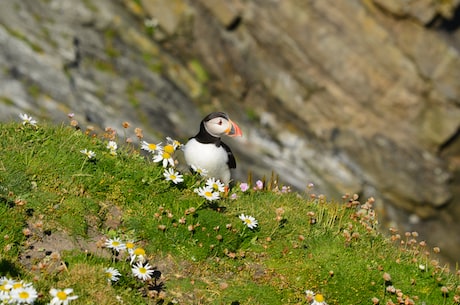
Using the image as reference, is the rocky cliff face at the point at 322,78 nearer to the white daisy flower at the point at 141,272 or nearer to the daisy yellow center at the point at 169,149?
the daisy yellow center at the point at 169,149

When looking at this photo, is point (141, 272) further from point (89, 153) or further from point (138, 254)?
point (89, 153)

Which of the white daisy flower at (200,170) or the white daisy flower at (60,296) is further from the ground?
the white daisy flower at (200,170)

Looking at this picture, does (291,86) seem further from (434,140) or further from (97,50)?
(97,50)

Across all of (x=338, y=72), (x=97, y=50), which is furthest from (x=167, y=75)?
(x=338, y=72)

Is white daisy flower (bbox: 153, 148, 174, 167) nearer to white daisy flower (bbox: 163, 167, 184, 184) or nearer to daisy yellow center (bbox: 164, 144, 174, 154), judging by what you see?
daisy yellow center (bbox: 164, 144, 174, 154)

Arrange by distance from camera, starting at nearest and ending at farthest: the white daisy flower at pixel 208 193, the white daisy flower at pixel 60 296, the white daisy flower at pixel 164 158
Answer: the white daisy flower at pixel 60 296
the white daisy flower at pixel 208 193
the white daisy flower at pixel 164 158

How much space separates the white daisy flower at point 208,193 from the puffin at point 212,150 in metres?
0.60

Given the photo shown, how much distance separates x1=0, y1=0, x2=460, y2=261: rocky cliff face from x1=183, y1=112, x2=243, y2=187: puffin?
50.1ft

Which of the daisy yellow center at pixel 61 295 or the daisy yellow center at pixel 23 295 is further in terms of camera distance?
the daisy yellow center at pixel 61 295

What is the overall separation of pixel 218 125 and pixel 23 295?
4.20m

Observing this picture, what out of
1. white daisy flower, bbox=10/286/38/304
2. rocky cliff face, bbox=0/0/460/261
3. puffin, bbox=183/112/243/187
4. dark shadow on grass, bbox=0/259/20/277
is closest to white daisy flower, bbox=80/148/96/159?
puffin, bbox=183/112/243/187

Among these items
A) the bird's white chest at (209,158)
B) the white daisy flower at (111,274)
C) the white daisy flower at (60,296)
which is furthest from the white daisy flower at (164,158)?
the white daisy flower at (60,296)

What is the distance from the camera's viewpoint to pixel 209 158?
342 inches

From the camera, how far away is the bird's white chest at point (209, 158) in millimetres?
8703
